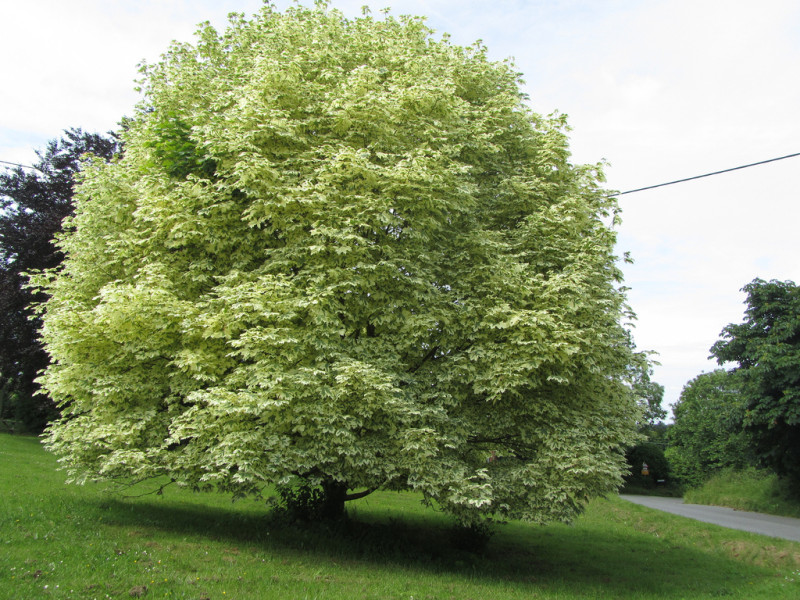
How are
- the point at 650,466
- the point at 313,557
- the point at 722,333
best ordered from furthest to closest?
the point at 650,466 → the point at 722,333 → the point at 313,557

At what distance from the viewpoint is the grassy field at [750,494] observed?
21466mm

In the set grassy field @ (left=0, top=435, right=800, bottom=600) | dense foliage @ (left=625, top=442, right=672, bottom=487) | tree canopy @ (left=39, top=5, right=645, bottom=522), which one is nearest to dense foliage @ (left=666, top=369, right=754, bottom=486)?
dense foliage @ (left=625, top=442, right=672, bottom=487)

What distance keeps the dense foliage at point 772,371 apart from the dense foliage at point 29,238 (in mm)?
25635

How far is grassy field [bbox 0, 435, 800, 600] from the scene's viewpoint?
6387 mm

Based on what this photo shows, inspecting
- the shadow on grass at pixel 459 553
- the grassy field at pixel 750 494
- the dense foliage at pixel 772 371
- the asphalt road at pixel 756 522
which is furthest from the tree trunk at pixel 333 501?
the grassy field at pixel 750 494

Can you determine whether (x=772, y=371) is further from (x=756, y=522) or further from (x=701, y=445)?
(x=701, y=445)

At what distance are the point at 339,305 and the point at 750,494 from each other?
24.4 meters

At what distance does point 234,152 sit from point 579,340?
21.8 ft

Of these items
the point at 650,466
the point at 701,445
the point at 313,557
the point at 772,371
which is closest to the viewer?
the point at 313,557

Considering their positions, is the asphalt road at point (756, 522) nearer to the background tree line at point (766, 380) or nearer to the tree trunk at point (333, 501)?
the background tree line at point (766, 380)

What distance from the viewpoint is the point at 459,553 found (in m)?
10.7

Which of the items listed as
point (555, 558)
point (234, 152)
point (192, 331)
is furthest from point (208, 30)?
point (555, 558)

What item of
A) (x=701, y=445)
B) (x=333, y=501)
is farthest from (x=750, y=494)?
(x=333, y=501)

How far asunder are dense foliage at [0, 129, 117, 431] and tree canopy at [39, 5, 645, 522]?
1183cm
